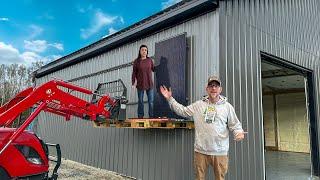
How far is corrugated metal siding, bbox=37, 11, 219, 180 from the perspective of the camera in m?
6.92


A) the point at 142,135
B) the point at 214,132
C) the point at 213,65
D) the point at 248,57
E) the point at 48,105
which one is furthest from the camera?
the point at 142,135

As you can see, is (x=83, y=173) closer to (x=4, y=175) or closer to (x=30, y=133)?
(x=30, y=133)

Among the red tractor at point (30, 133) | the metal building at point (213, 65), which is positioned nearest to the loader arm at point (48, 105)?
the red tractor at point (30, 133)

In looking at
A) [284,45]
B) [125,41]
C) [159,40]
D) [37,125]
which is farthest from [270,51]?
[37,125]

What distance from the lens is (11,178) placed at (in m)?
4.52

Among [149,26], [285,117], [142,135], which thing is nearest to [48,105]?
[142,135]

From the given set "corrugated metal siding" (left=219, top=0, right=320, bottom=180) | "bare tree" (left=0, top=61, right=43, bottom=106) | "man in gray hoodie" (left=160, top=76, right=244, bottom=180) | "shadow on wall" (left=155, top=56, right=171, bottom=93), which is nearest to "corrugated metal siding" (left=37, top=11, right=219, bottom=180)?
"corrugated metal siding" (left=219, top=0, right=320, bottom=180)

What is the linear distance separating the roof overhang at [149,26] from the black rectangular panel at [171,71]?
51cm

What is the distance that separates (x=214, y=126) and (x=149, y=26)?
448cm

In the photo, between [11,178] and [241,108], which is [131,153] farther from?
[11,178]

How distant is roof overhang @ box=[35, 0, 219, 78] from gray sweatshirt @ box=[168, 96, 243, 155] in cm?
292

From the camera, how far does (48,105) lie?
5.26 metres

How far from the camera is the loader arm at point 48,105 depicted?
14.9 ft

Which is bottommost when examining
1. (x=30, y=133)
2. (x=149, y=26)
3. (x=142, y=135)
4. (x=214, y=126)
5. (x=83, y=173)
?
(x=83, y=173)
